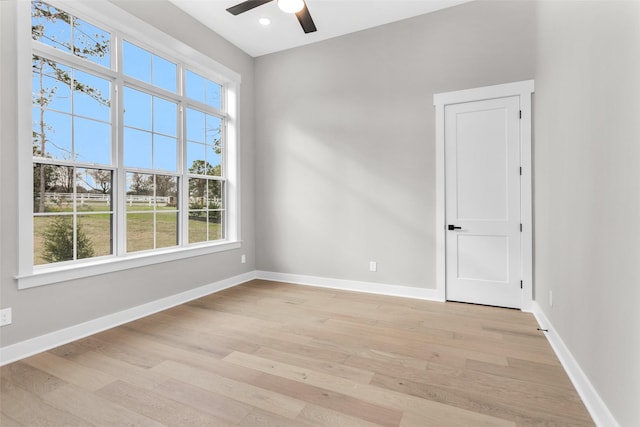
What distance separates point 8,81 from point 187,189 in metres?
1.77

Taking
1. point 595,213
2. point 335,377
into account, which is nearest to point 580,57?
point 595,213

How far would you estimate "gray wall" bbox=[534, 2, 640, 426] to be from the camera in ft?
4.30

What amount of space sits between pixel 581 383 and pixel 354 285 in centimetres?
250

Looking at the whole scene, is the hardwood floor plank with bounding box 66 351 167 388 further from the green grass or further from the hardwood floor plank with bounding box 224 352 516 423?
the green grass

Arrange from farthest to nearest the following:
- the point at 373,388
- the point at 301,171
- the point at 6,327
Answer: the point at 301,171 < the point at 6,327 < the point at 373,388

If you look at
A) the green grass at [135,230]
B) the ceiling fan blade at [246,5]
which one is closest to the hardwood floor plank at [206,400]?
the green grass at [135,230]

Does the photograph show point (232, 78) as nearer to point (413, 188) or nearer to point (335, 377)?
point (413, 188)

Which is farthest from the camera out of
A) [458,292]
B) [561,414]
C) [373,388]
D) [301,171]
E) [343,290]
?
[301,171]

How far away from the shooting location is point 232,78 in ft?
14.0

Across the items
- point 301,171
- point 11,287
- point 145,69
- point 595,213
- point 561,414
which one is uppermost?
point 145,69

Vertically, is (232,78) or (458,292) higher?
(232,78)

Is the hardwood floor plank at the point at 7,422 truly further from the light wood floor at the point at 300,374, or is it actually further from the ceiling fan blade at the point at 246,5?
the ceiling fan blade at the point at 246,5

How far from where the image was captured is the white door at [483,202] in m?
3.29

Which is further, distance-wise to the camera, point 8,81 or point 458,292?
point 458,292
